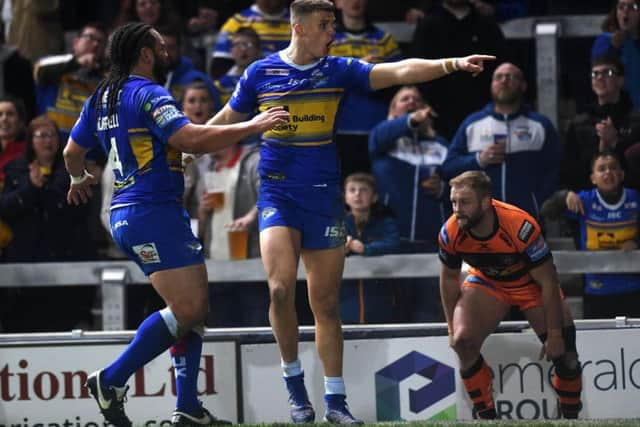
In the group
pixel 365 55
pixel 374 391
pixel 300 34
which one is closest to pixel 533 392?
pixel 374 391

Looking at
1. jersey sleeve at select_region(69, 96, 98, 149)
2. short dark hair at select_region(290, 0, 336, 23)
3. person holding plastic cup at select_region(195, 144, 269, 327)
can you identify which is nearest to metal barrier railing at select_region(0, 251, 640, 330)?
person holding plastic cup at select_region(195, 144, 269, 327)

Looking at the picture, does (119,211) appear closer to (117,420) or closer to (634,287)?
(117,420)

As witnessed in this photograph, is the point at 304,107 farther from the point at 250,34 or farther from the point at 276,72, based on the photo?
the point at 250,34

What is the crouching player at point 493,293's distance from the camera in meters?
8.16

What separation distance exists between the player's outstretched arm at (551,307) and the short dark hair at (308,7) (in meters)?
2.13

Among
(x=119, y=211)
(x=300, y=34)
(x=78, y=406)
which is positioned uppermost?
(x=300, y=34)

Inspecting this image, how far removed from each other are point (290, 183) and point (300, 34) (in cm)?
82

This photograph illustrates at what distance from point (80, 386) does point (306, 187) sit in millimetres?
2117

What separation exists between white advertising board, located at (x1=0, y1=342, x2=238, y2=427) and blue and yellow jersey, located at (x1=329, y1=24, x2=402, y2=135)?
2.85 metres

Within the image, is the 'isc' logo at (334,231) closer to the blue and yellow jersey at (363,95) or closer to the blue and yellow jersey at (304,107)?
the blue and yellow jersey at (304,107)

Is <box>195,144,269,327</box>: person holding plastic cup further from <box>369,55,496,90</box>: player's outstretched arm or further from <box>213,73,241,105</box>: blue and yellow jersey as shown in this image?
<box>369,55,496,90</box>: player's outstretched arm

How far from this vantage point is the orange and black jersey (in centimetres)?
826

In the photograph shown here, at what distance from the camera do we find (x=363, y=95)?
10781mm

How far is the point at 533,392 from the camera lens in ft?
27.7
